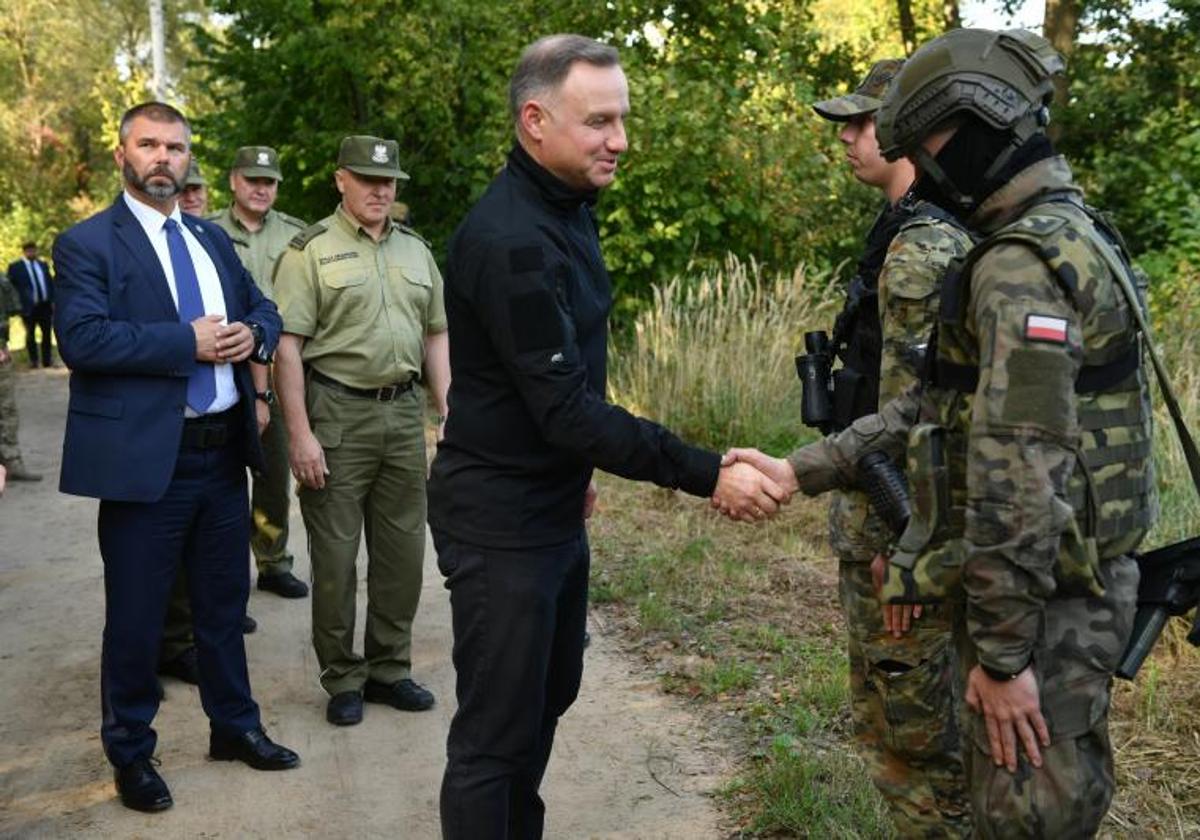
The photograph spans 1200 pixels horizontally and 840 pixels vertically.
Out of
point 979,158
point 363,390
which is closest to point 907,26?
point 363,390

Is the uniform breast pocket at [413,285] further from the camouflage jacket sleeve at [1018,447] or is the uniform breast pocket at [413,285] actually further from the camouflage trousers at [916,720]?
the camouflage jacket sleeve at [1018,447]

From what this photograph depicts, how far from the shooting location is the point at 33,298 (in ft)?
71.4

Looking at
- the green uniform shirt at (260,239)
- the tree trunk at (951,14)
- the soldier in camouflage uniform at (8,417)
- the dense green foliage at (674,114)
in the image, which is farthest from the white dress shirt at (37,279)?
the green uniform shirt at (260,239)

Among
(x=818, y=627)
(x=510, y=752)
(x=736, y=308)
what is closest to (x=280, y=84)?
(x=736, y=308)

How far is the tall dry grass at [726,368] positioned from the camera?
932cm

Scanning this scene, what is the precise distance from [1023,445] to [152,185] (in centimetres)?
329

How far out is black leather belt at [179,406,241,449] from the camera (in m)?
4.63

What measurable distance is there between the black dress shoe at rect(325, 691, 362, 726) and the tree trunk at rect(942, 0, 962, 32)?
17.0 m

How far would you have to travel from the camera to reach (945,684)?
362cm

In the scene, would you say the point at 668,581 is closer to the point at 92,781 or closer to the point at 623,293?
the point at 92,781

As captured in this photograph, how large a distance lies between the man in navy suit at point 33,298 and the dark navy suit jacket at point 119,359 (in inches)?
736

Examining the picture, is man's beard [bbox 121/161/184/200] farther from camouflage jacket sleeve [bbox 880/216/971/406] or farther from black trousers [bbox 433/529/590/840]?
camouflage jacket sleeve [bbox 880/216/971/406]

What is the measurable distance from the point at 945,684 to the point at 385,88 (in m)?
12.5

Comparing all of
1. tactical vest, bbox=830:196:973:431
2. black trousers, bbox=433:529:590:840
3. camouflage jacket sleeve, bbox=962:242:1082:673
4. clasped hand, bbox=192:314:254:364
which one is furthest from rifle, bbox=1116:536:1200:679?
clasped hand, bbox=192:314:254:364
